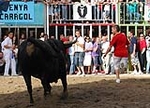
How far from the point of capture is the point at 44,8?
25.8 metres

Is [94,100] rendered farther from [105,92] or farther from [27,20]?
[27,20]

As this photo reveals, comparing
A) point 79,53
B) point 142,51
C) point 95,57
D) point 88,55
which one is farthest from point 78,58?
point 142,51

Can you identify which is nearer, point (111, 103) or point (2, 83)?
point (111, 103)

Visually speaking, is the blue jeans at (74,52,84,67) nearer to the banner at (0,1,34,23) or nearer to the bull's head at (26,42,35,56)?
the banner at (0,1,34,23)

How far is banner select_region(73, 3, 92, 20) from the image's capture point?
26094mm

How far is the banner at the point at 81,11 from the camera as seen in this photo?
26094 mm

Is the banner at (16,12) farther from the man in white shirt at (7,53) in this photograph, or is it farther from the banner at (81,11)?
the man in white shirt at (7,53)

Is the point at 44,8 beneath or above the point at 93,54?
above

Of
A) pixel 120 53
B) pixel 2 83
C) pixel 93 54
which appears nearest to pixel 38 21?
pixel 93 54

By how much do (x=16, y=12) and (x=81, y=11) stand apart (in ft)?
12.8

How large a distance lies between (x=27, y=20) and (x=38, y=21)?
0.98 m

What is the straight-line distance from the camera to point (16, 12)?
80.0ft

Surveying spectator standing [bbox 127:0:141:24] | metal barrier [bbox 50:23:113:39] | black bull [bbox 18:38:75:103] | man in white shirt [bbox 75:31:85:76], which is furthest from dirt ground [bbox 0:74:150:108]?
spectator standing [bbox 127:0:141:24]

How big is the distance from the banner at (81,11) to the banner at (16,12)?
8.82ft
